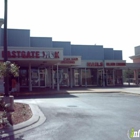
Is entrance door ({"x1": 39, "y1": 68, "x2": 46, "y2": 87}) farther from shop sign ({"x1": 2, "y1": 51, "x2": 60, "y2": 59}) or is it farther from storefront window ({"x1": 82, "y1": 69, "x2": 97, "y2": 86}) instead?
shop sign ({"x1": 2, "y1": 51, "x2": 60, "y2": 59})

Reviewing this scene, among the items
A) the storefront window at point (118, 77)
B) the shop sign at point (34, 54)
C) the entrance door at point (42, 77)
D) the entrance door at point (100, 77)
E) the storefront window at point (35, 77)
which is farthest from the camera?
the storefront window at point (118, 77)

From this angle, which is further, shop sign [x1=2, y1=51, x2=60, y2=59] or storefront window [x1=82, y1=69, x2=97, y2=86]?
storefront window [x1=82, y1=69, x2=97, y2=86]

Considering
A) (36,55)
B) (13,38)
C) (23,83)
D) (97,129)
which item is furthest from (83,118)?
(13,38)

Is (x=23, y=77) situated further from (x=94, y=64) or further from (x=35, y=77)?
(x=94, y=64)

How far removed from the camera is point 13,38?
3616 cm

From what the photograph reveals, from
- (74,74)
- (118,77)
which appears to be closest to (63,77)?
(74,74)

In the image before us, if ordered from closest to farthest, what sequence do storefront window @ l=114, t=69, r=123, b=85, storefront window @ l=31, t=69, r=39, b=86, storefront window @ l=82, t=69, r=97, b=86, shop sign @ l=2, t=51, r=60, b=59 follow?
shop sign @ l=2, t=51, r=60, b=59
storefront window @ l=31, t=69, r=39, b=86
storefront window @ l=82, t=69, r=97, b=86
storefront window @ l=114, t=69, r=123, b=85

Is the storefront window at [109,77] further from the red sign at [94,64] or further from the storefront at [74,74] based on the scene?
the red sign at [94,64]

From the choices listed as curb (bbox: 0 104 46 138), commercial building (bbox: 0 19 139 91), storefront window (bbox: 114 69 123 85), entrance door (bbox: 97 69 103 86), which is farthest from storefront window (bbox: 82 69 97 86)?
curb (bbox: 0 104 46 138)

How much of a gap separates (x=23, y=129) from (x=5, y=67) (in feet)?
8.73

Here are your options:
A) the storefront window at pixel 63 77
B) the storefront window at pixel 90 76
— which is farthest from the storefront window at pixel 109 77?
the storefront window at pixel 63 77

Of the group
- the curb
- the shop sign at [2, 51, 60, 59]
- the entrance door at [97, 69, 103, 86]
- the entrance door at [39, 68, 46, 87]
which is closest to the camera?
the curb

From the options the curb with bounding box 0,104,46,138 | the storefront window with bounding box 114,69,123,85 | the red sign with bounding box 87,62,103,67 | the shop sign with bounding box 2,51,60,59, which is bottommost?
the curb with bounding box 0,104,46,138

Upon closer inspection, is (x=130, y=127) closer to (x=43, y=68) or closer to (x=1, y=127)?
(x=1, y=127)
